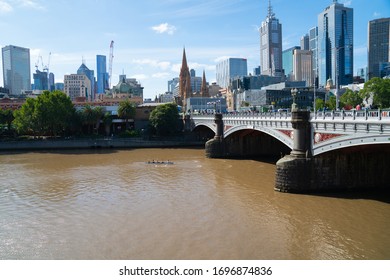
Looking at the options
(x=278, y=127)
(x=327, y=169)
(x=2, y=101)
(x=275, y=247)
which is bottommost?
(x=275, y=247)

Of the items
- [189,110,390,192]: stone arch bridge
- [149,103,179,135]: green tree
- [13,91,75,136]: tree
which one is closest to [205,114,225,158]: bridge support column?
[189,110,390,192]: stone arch bridge

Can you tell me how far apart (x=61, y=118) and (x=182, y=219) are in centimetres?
5643

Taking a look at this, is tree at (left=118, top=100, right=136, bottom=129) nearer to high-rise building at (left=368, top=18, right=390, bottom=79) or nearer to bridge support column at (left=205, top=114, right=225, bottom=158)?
bridge support column at (left=205, top=114, right=225, bottom=158)

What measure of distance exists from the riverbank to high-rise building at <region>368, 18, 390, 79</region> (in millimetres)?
117576

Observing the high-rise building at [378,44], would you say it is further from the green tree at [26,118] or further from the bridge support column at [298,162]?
the bridge support column at [298,162]

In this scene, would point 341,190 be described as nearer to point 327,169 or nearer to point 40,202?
point 327,169

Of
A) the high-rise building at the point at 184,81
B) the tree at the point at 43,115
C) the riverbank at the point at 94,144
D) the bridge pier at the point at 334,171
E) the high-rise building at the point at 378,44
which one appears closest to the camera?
the bridge pier at the point at 334,171

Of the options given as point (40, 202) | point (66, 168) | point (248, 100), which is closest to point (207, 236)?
point (40, 202)

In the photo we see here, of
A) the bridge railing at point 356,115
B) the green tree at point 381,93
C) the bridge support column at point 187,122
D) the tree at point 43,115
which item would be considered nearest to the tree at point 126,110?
the bridge support column at point 187,122

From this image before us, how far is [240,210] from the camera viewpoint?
2558 centimetres

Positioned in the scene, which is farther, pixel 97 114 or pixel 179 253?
pixel 97 114

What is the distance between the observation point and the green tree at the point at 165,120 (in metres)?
76.8

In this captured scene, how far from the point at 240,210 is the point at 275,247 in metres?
6.91

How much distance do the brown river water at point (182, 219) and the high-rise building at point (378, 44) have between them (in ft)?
487
